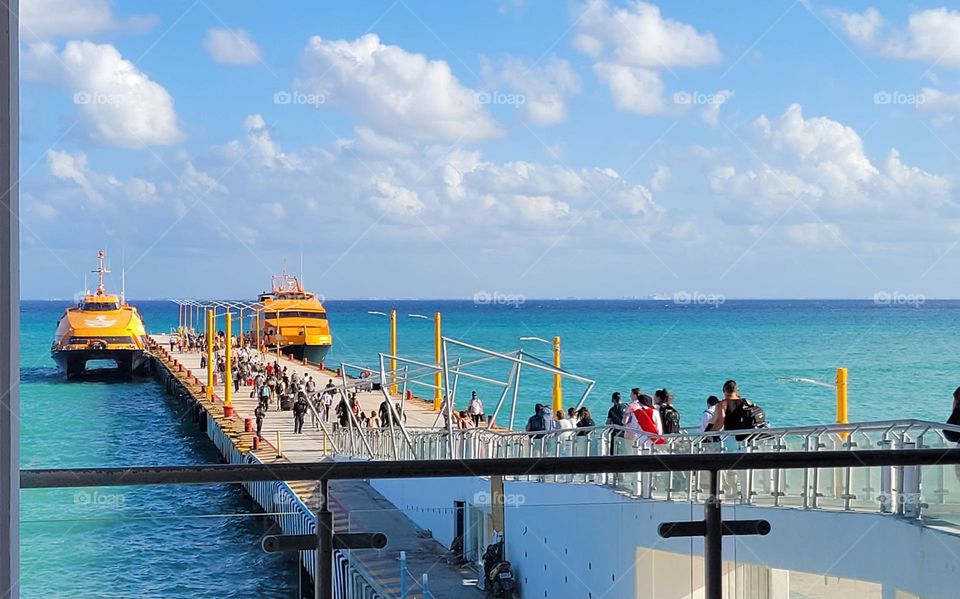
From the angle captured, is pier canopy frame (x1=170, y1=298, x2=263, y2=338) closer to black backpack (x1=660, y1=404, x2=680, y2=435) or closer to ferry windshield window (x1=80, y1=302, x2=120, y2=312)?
ferry windshield window (x1=80, y1=302, x2=120, y2=312)

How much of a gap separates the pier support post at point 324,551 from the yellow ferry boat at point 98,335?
172ft

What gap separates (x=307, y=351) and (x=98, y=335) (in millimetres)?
10983

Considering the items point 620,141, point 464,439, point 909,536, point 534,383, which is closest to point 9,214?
point 909,536

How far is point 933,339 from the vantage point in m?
66.2

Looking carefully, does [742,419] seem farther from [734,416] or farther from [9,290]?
[9,290]

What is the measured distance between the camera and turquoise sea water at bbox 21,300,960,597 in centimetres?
188

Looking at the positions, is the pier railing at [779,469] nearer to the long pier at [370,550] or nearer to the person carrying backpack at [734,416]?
the person carrying backpack at [734,416]

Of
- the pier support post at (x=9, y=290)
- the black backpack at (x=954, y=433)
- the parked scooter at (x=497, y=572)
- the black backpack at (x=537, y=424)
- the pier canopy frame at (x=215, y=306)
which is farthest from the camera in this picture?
the pier canopy frame at (x=215, y=306)

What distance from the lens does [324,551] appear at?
1.81 meters

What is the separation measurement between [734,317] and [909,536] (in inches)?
3424

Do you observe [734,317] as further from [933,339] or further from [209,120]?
[209,120]

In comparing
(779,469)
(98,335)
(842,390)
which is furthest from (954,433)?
(98,335)

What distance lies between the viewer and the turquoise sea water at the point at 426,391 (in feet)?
6.18

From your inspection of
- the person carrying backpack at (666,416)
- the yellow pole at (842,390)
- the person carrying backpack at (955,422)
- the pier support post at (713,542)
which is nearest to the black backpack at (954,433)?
the person carrying backpack at (955,422)
